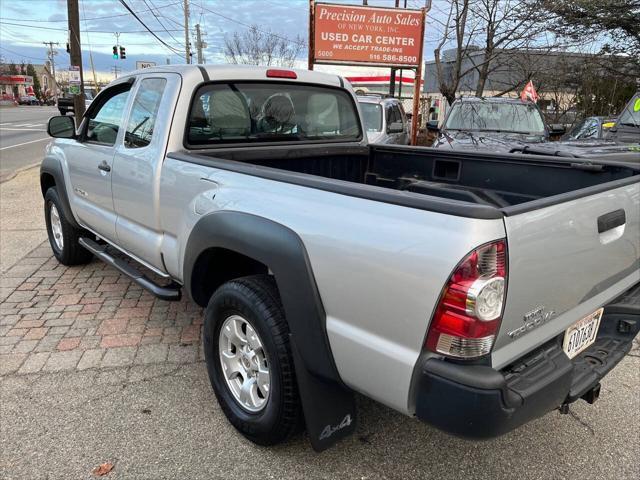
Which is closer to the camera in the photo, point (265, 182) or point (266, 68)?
point (265, 182)

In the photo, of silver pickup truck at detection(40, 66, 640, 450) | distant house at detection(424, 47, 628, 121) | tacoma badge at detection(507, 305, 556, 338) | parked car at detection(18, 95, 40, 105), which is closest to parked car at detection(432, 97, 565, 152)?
distant house at detection(424, 47, 628, 121)

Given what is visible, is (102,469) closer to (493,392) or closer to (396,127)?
(493,392)

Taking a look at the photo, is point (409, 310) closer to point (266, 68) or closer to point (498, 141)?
point (266, 68)

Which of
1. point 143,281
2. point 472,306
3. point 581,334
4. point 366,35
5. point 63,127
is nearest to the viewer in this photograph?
point 472,306

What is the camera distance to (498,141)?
24.5 feet

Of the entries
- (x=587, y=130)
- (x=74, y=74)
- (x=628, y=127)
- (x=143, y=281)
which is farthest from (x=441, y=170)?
(x=74, y=74)

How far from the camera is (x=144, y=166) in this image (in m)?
3.27

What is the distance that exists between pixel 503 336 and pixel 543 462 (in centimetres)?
116

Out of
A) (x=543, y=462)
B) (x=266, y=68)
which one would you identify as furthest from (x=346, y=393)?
(x=266, y=68)

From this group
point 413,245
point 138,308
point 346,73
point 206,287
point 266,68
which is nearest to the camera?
point 413,245

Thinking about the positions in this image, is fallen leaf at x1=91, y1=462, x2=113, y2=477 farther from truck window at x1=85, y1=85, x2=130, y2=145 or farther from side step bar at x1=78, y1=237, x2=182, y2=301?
truck window at x1=85, y1=85, x2=130, y2=145

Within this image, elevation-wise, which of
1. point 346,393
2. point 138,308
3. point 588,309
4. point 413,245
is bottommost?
point 138,308

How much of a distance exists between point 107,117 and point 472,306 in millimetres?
3473

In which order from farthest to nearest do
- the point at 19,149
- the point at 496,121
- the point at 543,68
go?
the point at 19,149
the point at 543,68
the point at 496,121
